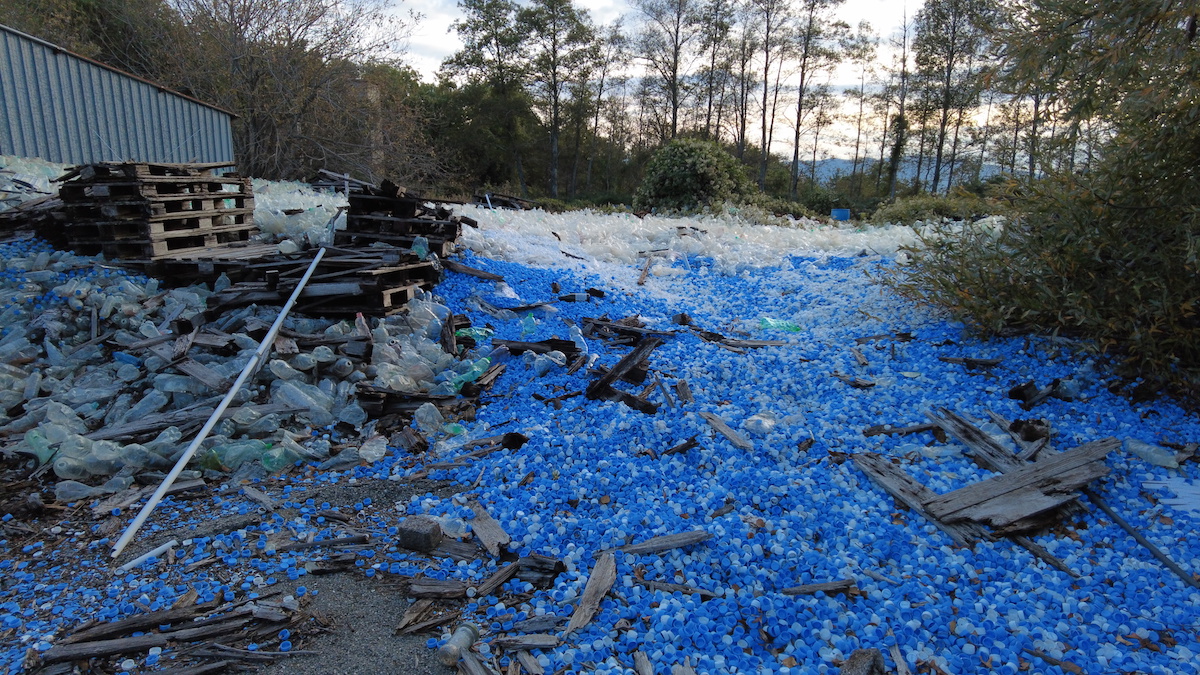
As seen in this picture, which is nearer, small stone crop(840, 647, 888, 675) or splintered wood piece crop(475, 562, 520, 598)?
small stone crop(840, 647, 888, 675)

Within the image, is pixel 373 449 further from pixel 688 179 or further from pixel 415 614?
pixel 688 179

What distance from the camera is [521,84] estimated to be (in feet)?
105

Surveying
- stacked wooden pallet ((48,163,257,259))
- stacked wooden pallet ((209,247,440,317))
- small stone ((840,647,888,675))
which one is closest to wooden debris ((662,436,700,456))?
small stone ((840,647,888,675))

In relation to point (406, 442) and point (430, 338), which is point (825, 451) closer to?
point (406, 442)

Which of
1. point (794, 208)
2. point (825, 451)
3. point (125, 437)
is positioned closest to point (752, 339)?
point (825, 451)

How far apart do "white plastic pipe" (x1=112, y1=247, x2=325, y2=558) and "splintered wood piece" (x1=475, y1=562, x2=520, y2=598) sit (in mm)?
1850

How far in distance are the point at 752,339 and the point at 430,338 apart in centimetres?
322

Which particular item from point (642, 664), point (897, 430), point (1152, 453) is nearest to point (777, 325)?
point (897, 430)

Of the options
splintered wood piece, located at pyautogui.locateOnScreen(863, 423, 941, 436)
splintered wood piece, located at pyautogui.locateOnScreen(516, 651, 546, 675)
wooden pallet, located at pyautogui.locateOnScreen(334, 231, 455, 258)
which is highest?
wooden pallet, located at pyautogui.locateOnScreen(334, 231, 455, 258)

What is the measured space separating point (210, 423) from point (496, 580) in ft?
7.41

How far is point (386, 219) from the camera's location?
6.86 metres

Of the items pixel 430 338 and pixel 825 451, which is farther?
pixel 430 338

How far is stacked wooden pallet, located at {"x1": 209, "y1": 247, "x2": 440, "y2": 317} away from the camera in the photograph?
5.68 metres

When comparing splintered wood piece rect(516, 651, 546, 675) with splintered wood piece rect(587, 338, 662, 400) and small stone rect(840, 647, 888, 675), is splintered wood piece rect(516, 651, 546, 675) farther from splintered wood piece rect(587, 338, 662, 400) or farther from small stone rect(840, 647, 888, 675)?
splintered wood piece rect(587, 338, 662, 400)
